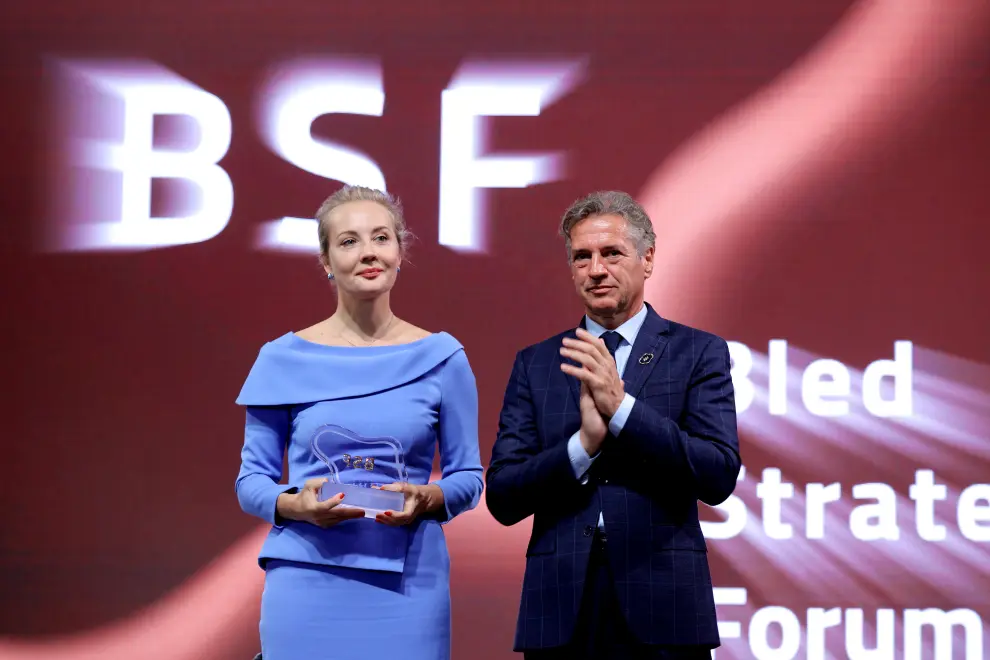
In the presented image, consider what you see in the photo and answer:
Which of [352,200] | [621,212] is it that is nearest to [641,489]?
[621,212]

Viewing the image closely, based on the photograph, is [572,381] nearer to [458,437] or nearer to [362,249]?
[458,437]

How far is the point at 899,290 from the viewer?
3.72 metres

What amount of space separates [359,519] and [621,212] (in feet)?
2.84

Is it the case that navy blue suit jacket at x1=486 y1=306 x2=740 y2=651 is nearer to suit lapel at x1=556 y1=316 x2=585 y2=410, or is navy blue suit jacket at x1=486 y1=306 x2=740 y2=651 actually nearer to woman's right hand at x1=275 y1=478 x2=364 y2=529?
suit lapel at x1=556 y1=316 x2=585 y2=410

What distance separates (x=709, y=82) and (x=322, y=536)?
2328 mm

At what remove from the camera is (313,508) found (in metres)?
2.14

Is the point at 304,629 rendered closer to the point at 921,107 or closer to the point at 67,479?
the point at 67,479

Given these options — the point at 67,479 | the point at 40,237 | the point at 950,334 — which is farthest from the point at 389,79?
the point at 950,334

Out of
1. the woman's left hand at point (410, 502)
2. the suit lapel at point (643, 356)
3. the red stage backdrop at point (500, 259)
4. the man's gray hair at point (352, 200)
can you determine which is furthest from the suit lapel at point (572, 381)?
the red stage backdrop at point (500, 259)

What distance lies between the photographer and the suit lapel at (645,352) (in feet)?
6.98

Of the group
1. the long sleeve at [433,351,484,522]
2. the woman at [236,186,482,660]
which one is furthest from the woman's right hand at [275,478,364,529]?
the long sleeve at [433,351,484,522]

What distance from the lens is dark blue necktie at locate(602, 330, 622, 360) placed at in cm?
220

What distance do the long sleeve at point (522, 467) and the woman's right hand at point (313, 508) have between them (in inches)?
11.6

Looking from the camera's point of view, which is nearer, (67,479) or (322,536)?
(322,536)
